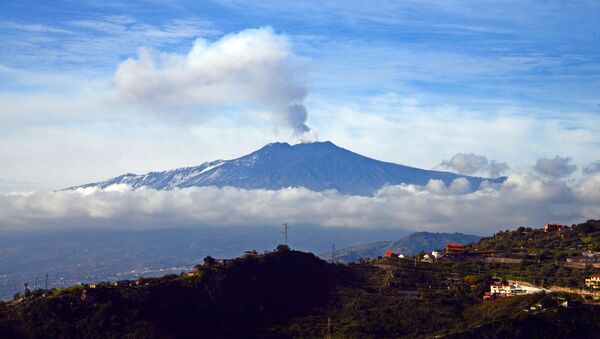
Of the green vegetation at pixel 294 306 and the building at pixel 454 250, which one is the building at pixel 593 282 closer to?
the green vegetation at pixel 294 306

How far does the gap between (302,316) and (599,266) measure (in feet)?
121

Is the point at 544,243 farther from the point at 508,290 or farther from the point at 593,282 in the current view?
the point at 508,290

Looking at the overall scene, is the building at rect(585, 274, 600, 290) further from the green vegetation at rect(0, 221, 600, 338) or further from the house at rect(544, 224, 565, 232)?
the house at rect(544, 224, 565, 232)

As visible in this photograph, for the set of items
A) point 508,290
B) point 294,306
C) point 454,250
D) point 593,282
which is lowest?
point 294,306

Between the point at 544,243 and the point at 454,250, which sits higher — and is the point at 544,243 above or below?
above

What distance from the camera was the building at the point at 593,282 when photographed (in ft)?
270

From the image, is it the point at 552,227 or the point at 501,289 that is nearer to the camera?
the point at 501,289

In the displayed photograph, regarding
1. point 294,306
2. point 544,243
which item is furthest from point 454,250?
point 294,306

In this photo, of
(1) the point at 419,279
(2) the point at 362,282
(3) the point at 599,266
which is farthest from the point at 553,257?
(2) the point at 362,282

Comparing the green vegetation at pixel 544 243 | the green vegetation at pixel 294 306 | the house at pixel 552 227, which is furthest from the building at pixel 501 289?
the house at pixel 552 227

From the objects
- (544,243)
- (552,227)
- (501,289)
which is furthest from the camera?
(552,227)

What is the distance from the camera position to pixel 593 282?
83.3m

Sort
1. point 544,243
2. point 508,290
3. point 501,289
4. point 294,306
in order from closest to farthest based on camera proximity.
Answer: point 294,306 < point 508,290 < point 501,289 < point 544,243

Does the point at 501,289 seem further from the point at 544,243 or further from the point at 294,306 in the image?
the point at 544,243
